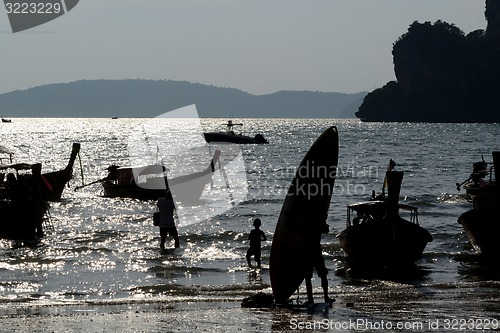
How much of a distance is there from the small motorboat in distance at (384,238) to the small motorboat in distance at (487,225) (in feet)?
4.42

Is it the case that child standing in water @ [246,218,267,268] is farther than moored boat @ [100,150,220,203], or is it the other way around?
moored boat @ [100,150,220,203]

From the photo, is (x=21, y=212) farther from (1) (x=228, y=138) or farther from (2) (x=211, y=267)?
(1) (x=228, y=138)

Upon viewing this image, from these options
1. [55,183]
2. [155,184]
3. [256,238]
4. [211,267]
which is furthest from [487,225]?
[55,183]

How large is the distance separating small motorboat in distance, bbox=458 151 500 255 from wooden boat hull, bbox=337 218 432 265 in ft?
4.59

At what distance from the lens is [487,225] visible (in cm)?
2470

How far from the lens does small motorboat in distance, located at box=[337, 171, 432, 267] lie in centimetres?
2403

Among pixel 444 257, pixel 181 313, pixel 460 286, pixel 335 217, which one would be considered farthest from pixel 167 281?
pixel 335 217

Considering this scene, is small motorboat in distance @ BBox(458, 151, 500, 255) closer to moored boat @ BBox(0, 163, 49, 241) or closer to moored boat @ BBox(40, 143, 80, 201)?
moored boat @ BBox(0, 163, 49, 241)

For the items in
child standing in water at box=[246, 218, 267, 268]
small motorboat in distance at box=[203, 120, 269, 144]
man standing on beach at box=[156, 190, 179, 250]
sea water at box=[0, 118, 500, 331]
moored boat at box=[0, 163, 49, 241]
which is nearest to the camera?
sea water at box=[0, 118, 500, 331]

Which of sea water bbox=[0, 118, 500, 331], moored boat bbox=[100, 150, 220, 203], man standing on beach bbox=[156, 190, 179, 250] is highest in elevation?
man standing on beach bbox=[156, 190, 179, 250]

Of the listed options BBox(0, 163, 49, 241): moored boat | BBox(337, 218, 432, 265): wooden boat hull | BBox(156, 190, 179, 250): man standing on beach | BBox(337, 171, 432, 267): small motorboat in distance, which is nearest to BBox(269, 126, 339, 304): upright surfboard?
BBox(337, 171, 432, 267): small motorboat in distance

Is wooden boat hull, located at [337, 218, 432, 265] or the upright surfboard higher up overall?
the upright surfboard

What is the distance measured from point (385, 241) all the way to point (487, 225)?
2.98 m

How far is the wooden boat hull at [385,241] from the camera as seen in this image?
2412cm
